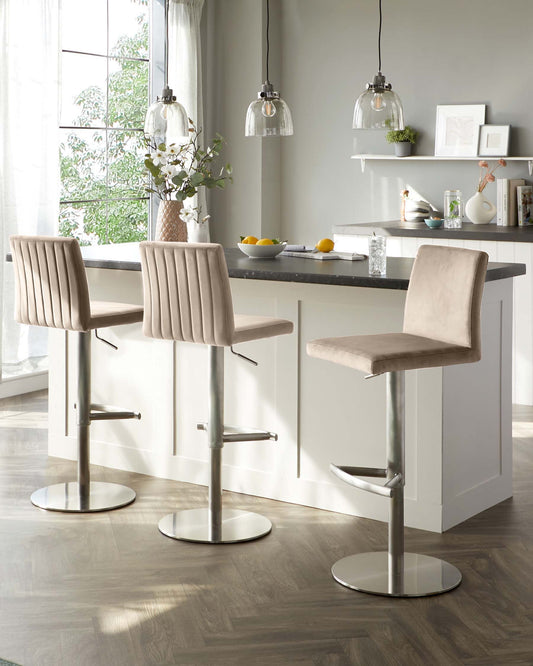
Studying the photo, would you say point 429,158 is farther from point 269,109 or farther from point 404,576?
point 404,576

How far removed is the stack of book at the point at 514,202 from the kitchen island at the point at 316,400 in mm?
2272

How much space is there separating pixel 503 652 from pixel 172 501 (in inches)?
70.2

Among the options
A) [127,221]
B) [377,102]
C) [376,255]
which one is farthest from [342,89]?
[376,255]

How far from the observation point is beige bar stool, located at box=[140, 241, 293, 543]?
3.49 metres

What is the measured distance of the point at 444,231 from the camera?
6.19 metres

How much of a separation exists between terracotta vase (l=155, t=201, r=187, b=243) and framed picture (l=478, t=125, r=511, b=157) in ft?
9.08

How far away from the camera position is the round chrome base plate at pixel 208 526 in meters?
3.75

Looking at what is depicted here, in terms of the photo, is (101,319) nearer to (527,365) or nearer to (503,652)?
(503,652)

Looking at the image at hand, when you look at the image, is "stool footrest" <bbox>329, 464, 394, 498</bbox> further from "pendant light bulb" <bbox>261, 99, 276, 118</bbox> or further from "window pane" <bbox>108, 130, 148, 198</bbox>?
"window pane" <bbox>108, 130, 148, 198</bbox>

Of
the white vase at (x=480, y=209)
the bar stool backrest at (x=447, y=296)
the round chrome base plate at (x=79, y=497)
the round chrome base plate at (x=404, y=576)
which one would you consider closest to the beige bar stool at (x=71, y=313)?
the round chrome base plate at (x=79, y=497)

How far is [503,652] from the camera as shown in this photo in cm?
280

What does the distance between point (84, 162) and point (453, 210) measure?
2665 millimetres

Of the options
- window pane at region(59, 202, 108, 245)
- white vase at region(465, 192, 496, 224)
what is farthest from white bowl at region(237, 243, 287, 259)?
window pane at region(59, 202, 108, 245)

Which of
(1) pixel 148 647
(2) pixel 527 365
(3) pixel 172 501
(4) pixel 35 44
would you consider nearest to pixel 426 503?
(3) pixel 172 501
